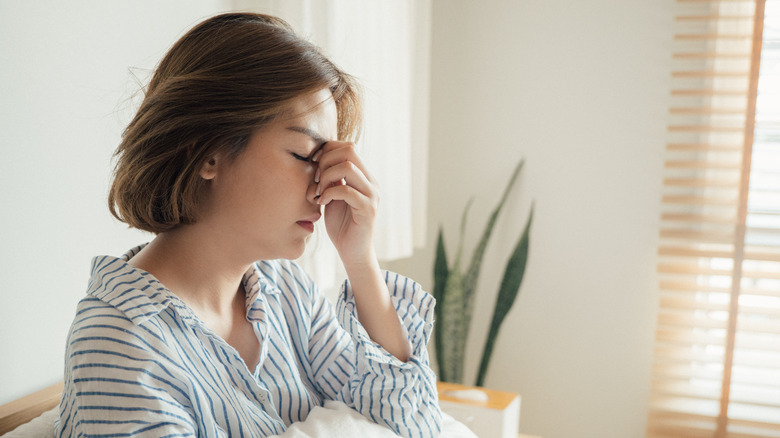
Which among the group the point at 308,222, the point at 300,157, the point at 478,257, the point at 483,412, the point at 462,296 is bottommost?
the point at 483,412

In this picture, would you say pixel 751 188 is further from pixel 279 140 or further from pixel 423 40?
pixel 279 140

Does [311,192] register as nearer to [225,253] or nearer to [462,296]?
[225,253]

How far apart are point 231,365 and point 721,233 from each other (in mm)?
2040

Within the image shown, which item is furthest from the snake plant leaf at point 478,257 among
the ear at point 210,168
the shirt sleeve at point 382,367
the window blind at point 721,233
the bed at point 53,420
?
the ear at point 210,168

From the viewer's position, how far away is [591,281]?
265cm

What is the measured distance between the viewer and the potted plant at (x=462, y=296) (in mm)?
2512

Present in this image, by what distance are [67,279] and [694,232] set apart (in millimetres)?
2107

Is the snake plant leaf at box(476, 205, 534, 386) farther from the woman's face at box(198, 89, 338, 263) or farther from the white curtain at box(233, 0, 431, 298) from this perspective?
the woman's face at box(198, 89, 338, 263)

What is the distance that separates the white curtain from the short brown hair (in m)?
0.72

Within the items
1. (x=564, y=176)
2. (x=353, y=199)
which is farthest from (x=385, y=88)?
(x=353, y=199)

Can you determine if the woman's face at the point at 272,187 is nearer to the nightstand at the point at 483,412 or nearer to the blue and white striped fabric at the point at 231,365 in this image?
the blue and white striped fabric at the point at 231,365

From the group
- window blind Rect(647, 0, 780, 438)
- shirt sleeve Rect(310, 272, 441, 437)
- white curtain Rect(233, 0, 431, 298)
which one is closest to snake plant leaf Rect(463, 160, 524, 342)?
white curtain Rect(233, 0, 431, 298)

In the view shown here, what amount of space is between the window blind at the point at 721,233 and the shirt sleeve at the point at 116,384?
2.07 metres

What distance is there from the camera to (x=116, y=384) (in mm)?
811
